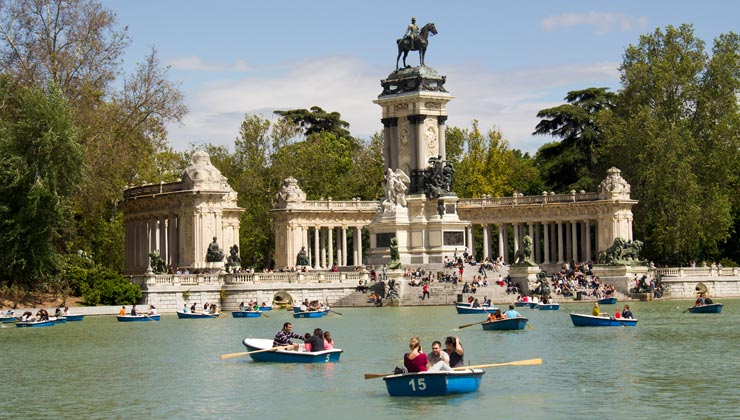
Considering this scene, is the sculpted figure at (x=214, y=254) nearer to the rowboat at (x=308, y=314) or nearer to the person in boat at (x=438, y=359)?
the rowboat at (x=308, y=314)

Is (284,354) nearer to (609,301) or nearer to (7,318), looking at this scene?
(7,318)

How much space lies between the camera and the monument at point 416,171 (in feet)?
283

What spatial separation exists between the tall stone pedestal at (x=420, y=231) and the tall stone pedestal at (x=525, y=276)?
6.68 m

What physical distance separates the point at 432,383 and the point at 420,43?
57801mm

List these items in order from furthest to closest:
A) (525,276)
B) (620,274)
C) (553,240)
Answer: (553,240) < (620,274) < (525,276)

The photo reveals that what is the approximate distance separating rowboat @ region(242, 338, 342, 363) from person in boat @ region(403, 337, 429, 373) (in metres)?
8.29

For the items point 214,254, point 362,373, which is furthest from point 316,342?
point 214,254

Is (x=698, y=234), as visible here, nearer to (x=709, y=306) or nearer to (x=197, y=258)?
(x=709, y=306)

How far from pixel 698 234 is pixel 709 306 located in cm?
2621

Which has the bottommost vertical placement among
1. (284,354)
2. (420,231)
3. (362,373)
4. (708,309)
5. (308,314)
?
(362,373)

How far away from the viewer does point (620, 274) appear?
8188cm

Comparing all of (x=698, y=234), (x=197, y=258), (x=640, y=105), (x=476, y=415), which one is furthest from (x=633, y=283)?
(x=476, y=415)

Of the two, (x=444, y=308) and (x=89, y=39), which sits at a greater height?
(x=89, y=39)

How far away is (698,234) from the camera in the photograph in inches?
3583
